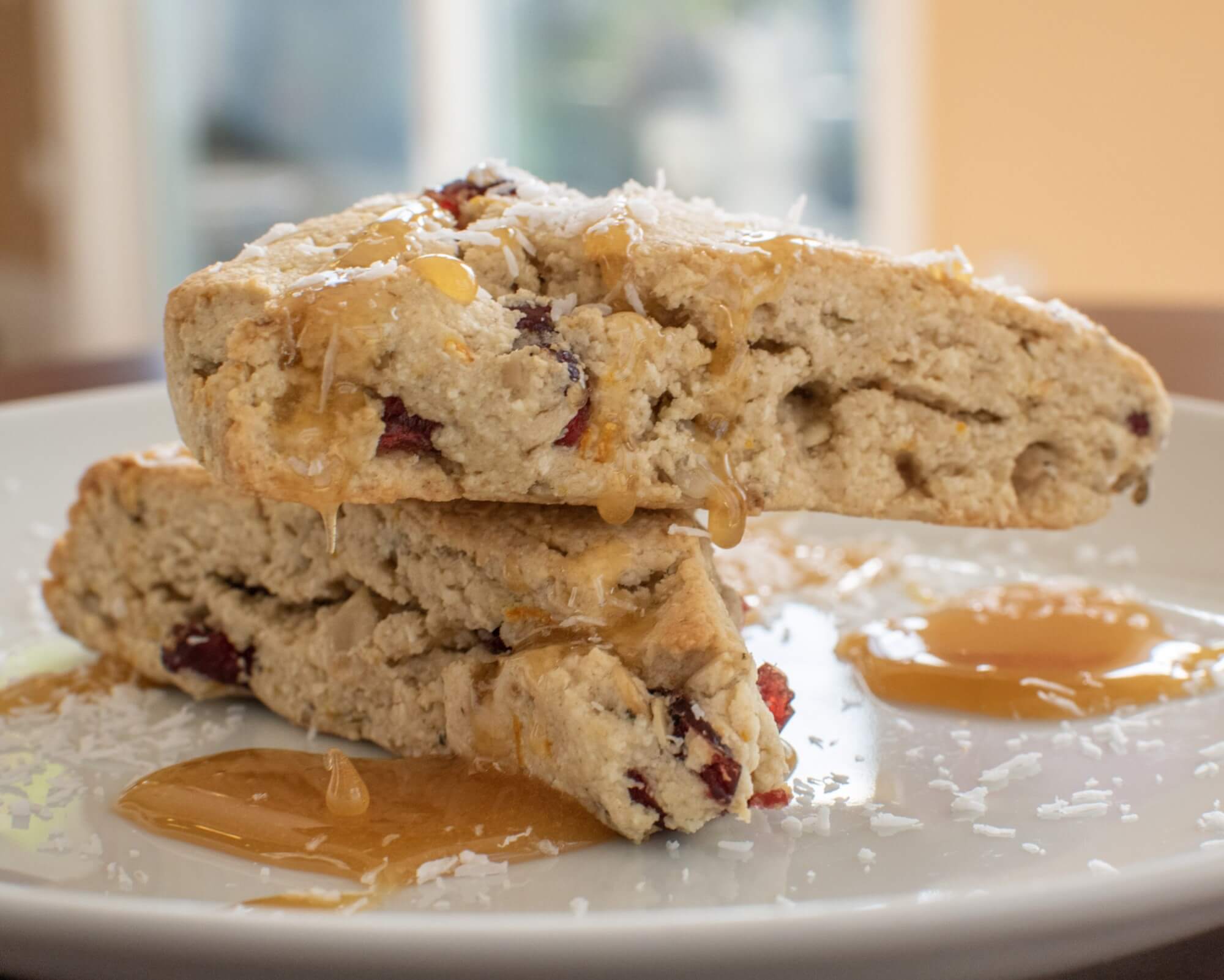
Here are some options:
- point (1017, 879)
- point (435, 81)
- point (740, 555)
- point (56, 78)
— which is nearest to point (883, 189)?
point (435, 81)

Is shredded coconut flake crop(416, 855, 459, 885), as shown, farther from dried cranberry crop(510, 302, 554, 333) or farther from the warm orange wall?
the warm orange wall

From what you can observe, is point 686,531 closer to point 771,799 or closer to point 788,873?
point 771,799

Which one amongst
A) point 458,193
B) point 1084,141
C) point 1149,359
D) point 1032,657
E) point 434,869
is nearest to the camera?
point 434,869

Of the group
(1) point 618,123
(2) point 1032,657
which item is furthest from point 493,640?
(1) point 618,123

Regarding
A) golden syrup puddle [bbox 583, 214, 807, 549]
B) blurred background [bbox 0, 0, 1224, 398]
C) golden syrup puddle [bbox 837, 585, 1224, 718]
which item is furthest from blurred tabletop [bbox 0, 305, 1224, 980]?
blurred background [bbox 0, 0, 1224, 398]

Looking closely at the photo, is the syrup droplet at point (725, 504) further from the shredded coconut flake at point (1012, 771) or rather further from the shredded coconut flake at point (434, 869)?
the shredded coconut flake at point (434, 869)

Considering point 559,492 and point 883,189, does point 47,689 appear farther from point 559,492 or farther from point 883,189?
point 883,189
